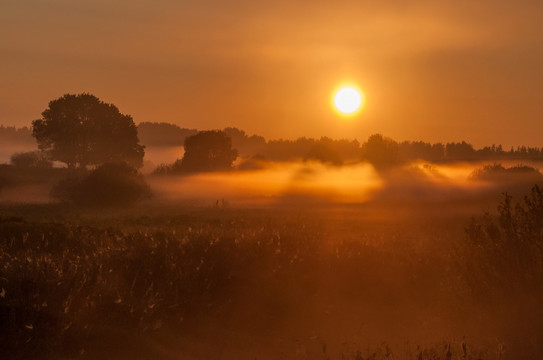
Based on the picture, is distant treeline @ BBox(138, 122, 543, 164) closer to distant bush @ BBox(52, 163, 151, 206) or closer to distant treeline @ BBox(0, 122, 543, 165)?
distant treeline @ BBox(0, 122, 543, 165)

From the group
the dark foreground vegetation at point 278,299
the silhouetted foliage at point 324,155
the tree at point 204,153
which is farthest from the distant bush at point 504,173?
the dark foreground vegetation at point 278,299

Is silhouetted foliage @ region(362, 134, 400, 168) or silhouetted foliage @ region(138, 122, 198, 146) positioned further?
silhouetted foliage @ region(138, 122, 198, 146)

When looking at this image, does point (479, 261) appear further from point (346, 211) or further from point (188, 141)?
point (188, 141)

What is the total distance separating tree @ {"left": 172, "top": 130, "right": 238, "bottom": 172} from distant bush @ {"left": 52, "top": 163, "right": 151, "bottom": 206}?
23.9 m

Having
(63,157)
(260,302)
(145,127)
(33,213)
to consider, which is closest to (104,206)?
(33,213)

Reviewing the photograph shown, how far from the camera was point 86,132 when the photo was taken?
69.1m

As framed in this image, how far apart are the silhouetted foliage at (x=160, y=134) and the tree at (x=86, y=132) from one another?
340 feet

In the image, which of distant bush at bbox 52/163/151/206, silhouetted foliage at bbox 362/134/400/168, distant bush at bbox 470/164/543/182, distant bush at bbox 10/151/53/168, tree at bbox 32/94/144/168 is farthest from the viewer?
silhouetted foliage at bbox 362/134/400/168

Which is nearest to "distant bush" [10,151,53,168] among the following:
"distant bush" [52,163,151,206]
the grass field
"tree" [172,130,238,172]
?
"tree" [172,130,238,172]

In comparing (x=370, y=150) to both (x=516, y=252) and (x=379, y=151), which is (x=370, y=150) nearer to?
(x=379, y=151)

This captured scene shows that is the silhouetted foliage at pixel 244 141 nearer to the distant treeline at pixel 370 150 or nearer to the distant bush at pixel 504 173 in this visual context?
the distant treeline at pixel 370 150

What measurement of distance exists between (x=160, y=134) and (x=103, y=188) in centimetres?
14301

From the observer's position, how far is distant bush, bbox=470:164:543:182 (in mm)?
66562

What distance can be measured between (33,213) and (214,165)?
37120 millimetres
